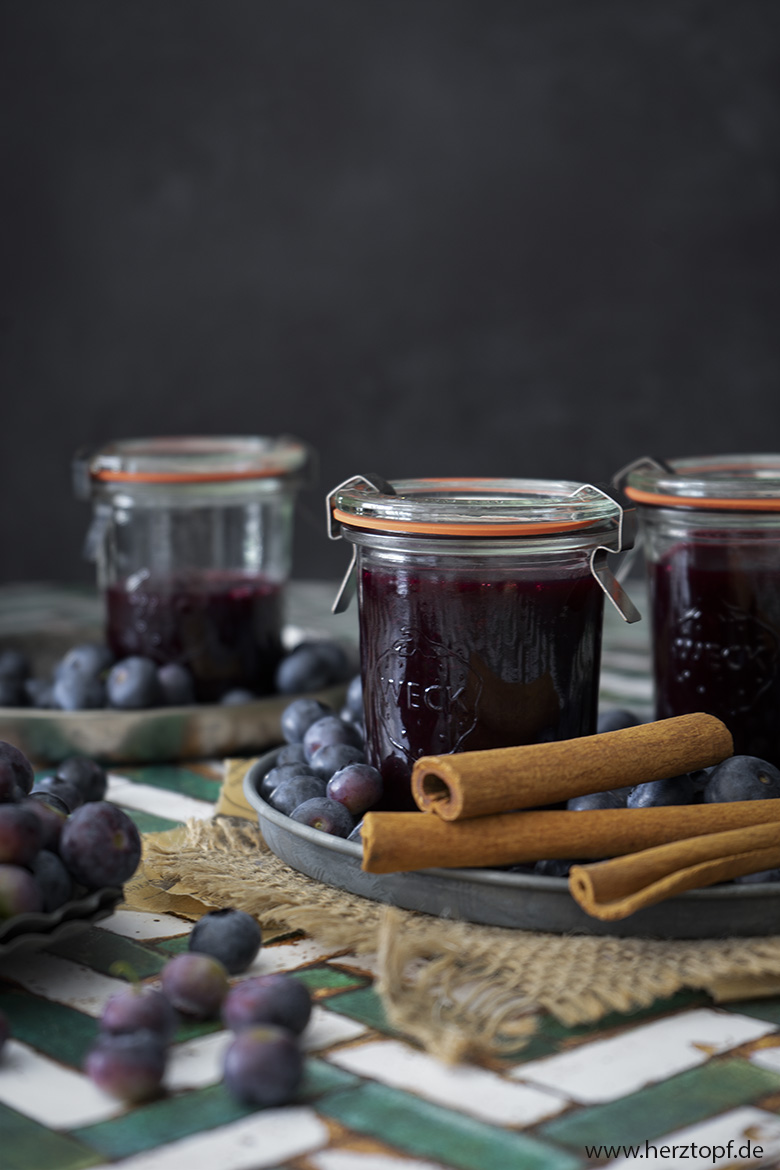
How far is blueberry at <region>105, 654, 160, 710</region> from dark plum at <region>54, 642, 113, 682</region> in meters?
0.03

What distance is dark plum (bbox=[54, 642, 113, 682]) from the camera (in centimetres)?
159

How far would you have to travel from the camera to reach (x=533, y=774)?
0.97m

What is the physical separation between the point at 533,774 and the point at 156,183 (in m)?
3.65

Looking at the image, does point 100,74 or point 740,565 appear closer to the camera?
point 740,565

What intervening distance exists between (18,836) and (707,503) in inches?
26.0

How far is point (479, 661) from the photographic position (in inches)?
41.5

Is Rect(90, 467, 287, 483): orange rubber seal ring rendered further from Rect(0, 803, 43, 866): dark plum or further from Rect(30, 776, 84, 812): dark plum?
Rect(0, 803, 43, 866): dark plum

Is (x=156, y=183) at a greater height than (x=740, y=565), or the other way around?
(x=156, y=183)

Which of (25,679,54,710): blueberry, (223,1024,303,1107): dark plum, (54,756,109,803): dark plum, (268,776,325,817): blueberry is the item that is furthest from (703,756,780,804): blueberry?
(25,679,54,710): blueberry

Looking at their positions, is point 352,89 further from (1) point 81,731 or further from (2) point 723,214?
(1) point 81,731

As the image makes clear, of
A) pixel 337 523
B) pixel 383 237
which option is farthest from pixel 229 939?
pixel 383 237

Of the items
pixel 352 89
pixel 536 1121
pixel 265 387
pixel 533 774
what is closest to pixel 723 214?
pixel 352 89

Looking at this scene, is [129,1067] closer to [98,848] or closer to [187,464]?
[98,848]

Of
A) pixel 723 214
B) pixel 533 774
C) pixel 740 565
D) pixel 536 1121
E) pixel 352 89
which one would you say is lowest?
pixel 536 1121
